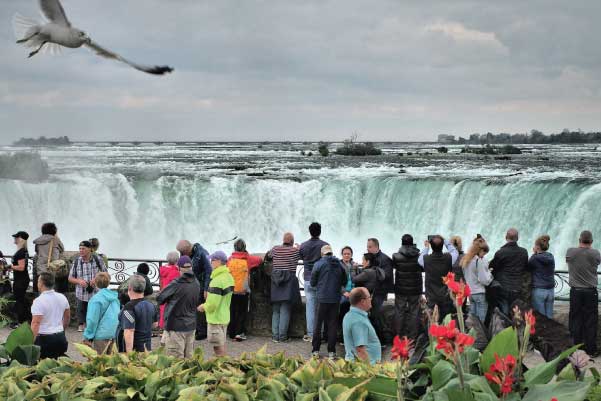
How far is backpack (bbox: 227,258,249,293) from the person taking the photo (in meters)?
9.12

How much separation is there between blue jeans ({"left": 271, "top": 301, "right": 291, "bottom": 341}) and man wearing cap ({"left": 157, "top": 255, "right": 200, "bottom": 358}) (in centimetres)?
212

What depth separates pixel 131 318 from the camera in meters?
6.66

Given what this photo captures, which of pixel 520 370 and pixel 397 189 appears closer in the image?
pixel 520 370

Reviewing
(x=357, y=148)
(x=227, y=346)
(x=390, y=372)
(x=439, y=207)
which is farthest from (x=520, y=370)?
(x=357, y=148)

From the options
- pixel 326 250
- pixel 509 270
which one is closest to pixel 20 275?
pixel 326 250

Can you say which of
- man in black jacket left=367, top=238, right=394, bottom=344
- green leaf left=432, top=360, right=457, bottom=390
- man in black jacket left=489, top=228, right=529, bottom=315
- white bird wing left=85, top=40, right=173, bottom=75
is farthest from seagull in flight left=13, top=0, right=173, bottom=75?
man in black jacket left=489, top=228, right=529, bottom=315

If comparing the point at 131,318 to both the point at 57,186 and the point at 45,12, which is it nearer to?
the point at 45,12

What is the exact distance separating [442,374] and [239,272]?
6341mm

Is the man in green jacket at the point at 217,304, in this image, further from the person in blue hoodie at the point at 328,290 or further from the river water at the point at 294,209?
the river water at the point at 294,209

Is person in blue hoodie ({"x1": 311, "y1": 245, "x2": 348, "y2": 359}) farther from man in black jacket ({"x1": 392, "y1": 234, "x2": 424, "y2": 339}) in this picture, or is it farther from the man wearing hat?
the man wearing hat

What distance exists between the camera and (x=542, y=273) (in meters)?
8.70

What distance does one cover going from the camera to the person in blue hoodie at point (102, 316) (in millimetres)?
6996

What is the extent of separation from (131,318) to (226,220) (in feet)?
56.3

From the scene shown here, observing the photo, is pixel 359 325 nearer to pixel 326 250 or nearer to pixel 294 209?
pixel 326 250
